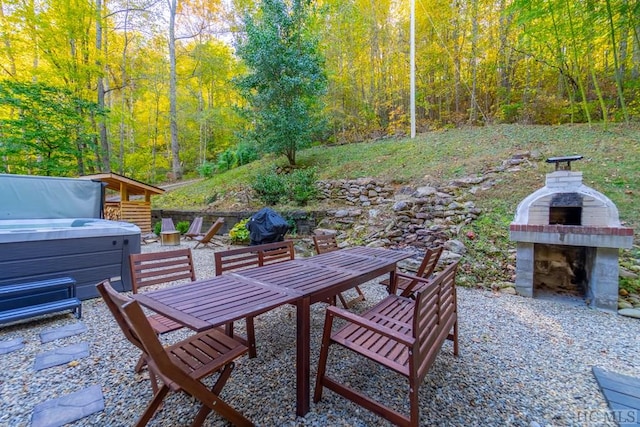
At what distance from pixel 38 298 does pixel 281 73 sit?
23.2ft

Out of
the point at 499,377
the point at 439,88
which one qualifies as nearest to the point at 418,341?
the point at 499,377

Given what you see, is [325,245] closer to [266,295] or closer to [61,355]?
[266,295]

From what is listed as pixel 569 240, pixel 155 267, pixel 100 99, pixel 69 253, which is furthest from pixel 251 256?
pixel 100 99

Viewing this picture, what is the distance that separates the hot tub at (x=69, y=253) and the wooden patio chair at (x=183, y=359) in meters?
2.47

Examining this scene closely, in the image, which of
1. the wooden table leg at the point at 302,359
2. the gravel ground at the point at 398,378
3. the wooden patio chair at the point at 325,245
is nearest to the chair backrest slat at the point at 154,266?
the gravel ground at the point at 398,378

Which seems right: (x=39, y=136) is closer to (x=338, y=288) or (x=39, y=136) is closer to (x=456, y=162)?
(x=338, y=288)

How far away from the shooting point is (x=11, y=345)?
221 centimetres

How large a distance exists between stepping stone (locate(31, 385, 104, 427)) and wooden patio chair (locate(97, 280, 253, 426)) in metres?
0.36

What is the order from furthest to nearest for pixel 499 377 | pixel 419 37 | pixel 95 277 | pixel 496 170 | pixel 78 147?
pixel 419 37
pixel 78 147
pixel 496 170
pixel 95 277
pixel 499 377

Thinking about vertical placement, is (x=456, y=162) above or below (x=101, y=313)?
above

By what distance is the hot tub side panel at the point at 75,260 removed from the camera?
2820mm

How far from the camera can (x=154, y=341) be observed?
1137 mm

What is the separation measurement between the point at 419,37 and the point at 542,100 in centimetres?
488

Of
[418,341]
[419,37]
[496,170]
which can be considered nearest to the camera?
[418,341]
